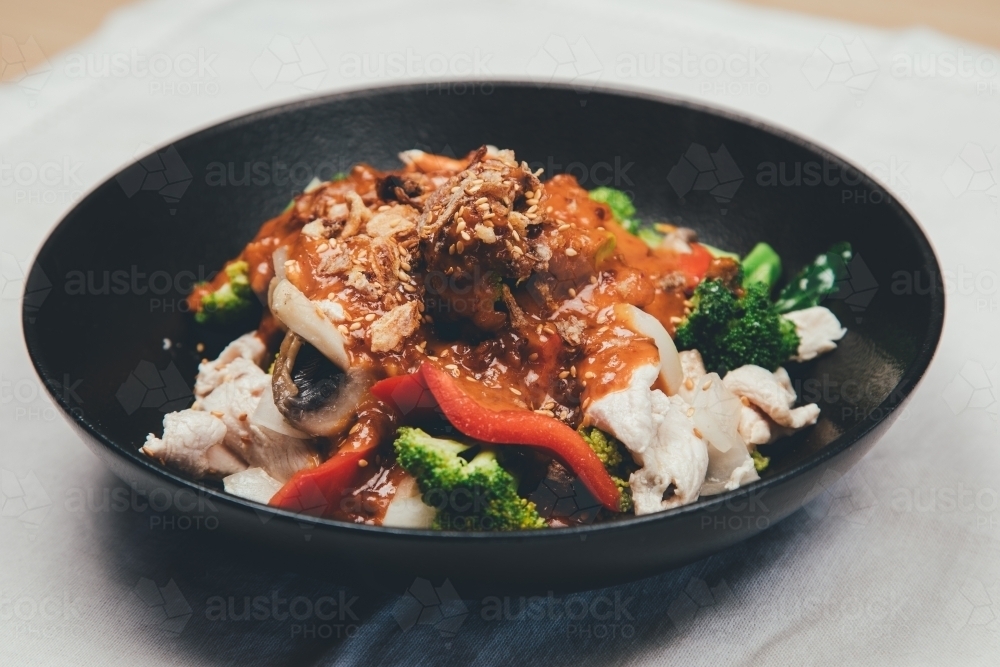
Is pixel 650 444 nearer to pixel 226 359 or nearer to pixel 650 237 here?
pixel 650 237

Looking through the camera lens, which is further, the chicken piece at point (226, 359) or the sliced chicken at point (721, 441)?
the chicken piece at point (226, 359)

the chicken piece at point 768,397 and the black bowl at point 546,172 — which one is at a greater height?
the black bowl at point 546,172

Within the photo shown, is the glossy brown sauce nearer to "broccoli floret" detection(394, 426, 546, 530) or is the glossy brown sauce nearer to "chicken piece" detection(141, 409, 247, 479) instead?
"broccoli floret" detection(394, 426, 546, 530)

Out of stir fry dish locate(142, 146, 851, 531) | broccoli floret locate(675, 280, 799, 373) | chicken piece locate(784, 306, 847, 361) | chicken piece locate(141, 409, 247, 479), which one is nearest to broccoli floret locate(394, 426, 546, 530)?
stir fry dish locate(142, 146, 851, 531)

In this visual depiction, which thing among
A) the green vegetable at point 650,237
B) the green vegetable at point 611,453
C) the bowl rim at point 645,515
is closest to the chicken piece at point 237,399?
the bowl rim at point 645,515

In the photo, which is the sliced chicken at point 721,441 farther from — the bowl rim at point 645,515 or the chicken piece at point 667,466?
the bowl rim at point 645,515

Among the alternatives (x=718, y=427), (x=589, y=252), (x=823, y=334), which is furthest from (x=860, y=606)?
(x=589, y=252)
